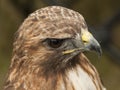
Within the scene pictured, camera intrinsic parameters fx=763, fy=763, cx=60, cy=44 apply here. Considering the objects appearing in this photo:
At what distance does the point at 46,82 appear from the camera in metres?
4.32

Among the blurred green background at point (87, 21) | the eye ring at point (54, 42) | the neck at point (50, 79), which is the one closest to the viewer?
the eye ring at point (54, 42)

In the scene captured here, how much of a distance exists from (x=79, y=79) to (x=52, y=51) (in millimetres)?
262

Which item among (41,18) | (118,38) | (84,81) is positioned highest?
(118,38)

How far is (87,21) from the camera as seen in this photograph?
799 centimetres

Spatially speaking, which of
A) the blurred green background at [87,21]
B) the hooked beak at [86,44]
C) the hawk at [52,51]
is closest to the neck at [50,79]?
the hawk at [52,51]

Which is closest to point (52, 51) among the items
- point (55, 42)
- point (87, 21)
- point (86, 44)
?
point (55, 42)

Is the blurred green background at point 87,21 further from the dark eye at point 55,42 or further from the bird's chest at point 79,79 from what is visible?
the dark eye at point 55,42

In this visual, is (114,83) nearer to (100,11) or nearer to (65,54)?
(100,11)

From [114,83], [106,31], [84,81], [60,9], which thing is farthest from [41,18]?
[114,83]

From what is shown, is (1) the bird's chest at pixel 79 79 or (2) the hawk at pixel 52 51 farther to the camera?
(1) the bird's chest at pixel 79 79

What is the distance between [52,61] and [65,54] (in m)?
0.09

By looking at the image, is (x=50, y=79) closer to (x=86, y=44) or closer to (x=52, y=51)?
(x=52, y=51)

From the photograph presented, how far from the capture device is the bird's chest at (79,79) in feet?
14.3

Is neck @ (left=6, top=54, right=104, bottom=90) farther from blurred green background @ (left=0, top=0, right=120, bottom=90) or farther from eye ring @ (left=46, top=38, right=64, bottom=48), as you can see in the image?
blurred green background @ (left=0, top=0, right=120, bottom=90)
